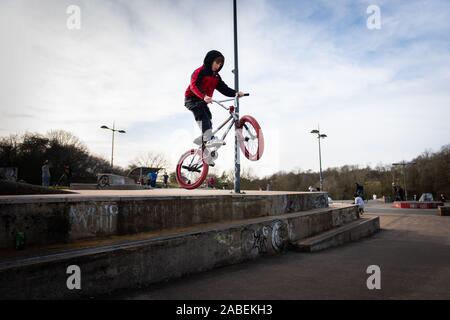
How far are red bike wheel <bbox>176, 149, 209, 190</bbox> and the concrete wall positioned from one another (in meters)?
1.23

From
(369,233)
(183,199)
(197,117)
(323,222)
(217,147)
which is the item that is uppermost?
(197,117)

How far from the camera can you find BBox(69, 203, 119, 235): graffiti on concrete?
16.6 feet

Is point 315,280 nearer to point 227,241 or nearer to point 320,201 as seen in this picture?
point 227,241

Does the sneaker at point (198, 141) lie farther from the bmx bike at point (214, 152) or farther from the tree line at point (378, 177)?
the tree line at point (378, 177)

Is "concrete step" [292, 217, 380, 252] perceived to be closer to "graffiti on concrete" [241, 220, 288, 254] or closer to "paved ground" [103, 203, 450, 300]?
"paved ground" [103, 203, 450, 300]

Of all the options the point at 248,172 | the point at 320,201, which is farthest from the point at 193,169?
the point at 248,172

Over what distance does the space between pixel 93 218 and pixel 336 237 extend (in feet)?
27.9

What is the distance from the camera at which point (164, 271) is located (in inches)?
208

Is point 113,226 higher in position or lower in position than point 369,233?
higher

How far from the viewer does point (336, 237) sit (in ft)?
34.9

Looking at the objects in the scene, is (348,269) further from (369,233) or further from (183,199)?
(369,233)
